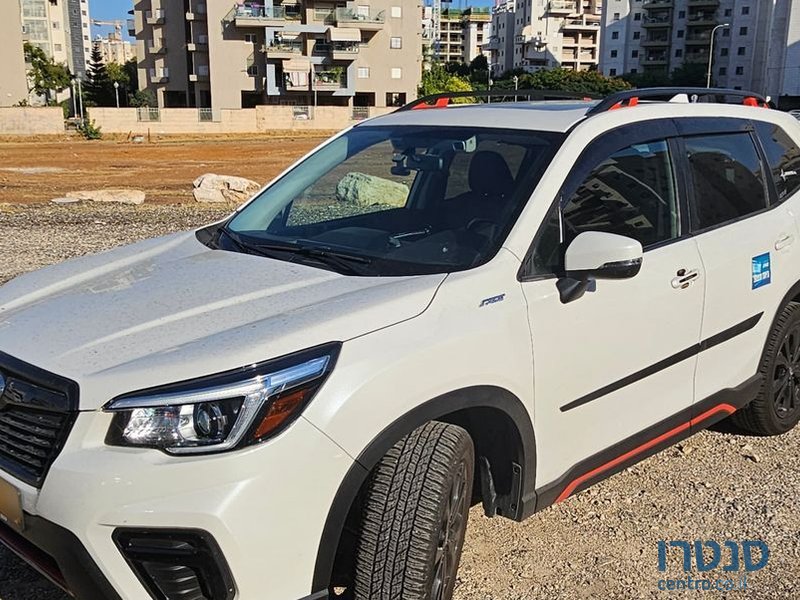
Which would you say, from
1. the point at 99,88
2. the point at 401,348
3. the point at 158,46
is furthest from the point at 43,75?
the point at 401,348

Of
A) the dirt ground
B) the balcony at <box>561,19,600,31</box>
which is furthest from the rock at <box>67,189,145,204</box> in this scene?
the balcony at <box>561,19,600,31</box>

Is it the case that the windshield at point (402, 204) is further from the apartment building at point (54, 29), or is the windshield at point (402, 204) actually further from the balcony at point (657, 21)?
the balcony at point (657, 21)

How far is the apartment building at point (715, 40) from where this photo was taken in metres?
89.4

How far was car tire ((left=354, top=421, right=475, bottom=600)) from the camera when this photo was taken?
2539 millimetres

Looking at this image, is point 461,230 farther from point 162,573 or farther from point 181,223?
point 181,223

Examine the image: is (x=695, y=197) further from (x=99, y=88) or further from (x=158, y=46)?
(x=99, y=88)

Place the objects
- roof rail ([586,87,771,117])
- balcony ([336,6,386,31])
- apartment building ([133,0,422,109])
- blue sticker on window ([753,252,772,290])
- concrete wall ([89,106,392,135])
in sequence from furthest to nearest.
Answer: balcony ([336,6,386,31])
apartment building ([133,0,422,109])
concrete wall ([89,106,392,135])
blue sticker on window ([753,252,772,290])
roof rail ([586,87,771,117])

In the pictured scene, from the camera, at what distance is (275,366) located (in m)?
2.31

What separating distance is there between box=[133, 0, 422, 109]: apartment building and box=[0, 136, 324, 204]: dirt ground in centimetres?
3296

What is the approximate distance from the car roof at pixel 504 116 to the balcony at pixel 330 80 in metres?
70.1

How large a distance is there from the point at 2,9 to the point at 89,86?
1823 centimetres

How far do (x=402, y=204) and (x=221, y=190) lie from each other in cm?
1254

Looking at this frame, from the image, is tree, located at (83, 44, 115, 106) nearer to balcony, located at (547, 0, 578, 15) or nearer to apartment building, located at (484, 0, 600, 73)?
apartment building, located at (484, 0, 600, 73)

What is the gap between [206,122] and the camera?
5950 cm
